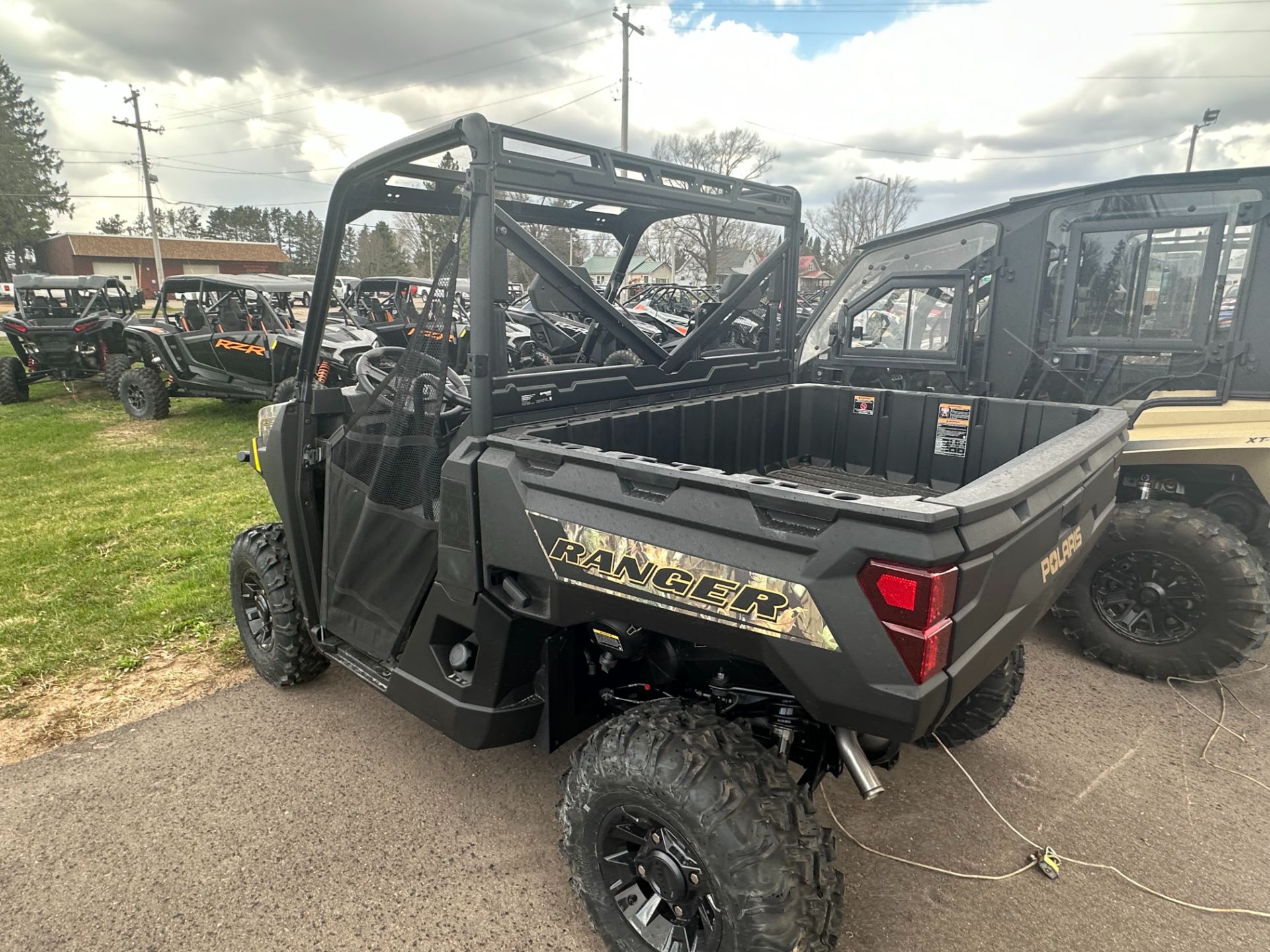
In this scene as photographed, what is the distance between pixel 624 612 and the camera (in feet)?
6.34

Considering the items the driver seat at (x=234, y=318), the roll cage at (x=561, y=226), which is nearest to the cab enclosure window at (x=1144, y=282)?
the roll cage at (x=561, y=226)

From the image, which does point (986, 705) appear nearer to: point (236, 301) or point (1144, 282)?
point (1144, 282)

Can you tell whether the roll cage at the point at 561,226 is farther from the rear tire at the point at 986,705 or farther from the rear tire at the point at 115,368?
the rear tire at the point at 115,368

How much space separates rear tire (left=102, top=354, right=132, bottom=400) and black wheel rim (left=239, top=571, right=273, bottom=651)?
980 centimetres

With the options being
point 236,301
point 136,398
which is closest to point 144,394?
point 136,398

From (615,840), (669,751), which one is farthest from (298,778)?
(669,751)

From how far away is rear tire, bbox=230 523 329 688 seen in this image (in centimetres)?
337

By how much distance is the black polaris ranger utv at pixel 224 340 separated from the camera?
954 cm

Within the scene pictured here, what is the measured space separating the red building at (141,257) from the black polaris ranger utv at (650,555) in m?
56.7

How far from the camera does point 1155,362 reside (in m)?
4.09

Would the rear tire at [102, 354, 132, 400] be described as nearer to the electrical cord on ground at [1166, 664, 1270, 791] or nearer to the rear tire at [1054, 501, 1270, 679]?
the rear tire at [1054, 501, 1270, 679]

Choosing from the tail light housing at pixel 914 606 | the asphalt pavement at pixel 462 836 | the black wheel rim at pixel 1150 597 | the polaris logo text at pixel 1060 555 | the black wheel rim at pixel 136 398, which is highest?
the tail light housing at pixel 914 606

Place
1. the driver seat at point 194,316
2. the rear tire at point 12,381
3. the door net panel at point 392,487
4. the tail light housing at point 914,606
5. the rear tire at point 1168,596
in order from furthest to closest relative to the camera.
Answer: the rear tire at point 12,381 → the driver seat at point 194,316 → the rear tire at point 1168,596 → the door net panel at point 392,487 → the tail light housing at point 914,606

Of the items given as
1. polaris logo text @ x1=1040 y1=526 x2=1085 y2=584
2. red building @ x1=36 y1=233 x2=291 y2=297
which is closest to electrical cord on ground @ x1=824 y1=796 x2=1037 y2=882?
polaris logo text @ x1=1040 y1=526 x2=1085 y2=584
